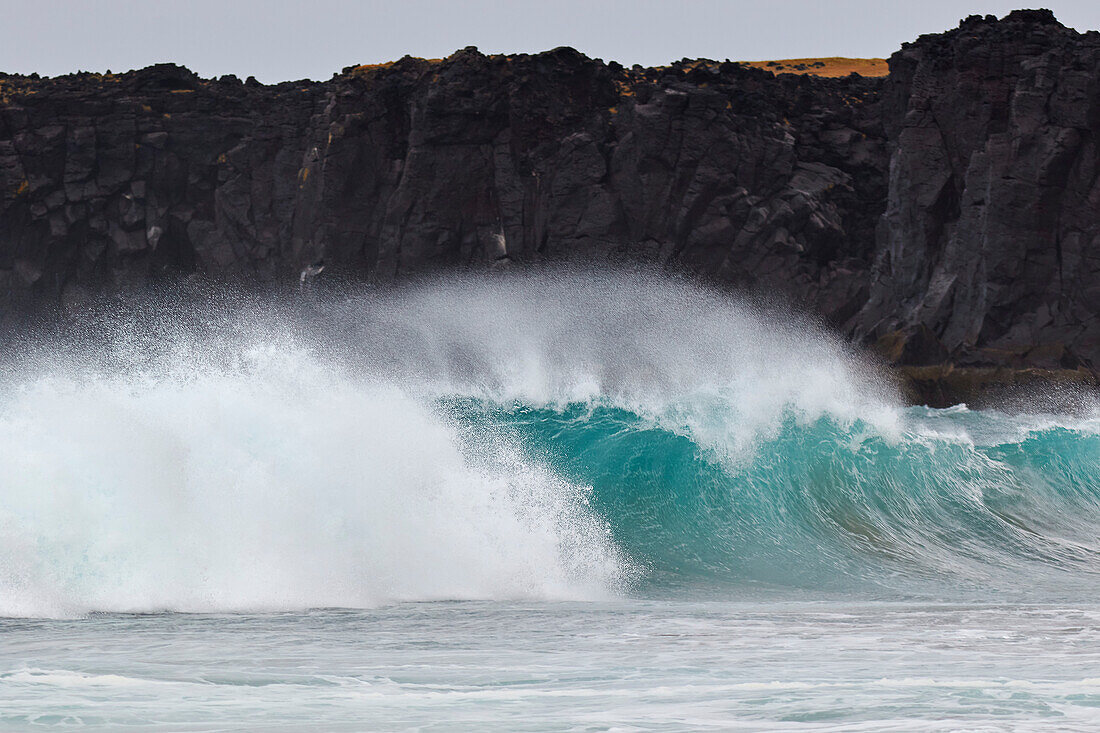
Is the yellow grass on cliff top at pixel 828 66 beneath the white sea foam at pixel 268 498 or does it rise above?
above

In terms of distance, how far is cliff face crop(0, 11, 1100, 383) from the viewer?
2026 inches

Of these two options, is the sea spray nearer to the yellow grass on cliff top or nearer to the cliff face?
the cliff face

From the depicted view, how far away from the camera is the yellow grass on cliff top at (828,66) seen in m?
81.0

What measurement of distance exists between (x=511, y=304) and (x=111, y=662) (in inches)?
2241

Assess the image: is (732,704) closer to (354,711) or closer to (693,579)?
(354,711)

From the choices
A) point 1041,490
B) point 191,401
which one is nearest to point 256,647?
point 191,401

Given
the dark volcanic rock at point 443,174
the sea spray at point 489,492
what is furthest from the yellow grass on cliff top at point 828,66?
the sea spray at point 489,492

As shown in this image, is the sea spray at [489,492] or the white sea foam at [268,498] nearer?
the white sea foam at [268,498]

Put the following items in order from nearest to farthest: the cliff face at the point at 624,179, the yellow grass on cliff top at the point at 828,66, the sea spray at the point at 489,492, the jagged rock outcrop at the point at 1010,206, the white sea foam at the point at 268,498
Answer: the white sea foam at the point at 268,498 → the sea spray at the point at 489,492 → the jagged rock outcrop at the point at 1010,206 → the cliff face at the point at 624,179 → the yellow grass on cliff top at the point at 828,66

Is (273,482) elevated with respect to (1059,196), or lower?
lower

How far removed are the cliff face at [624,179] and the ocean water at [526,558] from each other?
3461cm

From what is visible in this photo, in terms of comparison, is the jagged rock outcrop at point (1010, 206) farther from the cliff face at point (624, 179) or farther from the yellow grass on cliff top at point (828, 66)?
the yellow grass on cliff top at point (828, 66)

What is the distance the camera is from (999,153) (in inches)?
2055

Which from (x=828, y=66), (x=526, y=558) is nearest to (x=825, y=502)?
(x=526, y=558)
